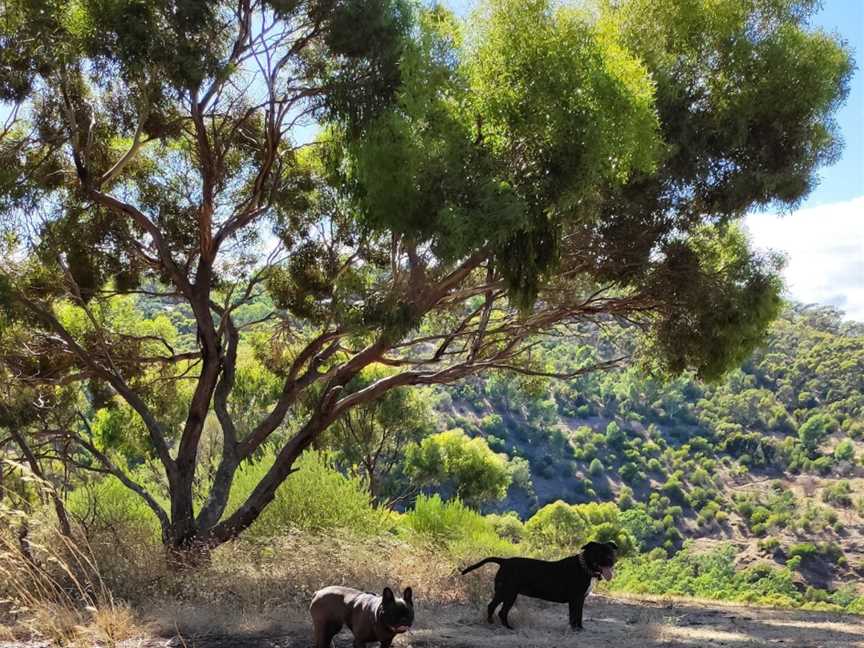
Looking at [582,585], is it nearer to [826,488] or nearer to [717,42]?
[717,42]

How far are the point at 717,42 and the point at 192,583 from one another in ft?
24.7

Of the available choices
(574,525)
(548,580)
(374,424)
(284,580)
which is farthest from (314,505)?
(574,525)

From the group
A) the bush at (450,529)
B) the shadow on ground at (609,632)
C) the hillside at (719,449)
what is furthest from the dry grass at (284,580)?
the hillside at (719,449)

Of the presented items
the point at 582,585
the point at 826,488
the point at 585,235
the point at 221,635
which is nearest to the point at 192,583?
the point at 221,635

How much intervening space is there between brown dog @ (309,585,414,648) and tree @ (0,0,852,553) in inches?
133

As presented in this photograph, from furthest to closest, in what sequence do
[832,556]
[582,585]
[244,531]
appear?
[832,556] < [244,531] < [582,585]

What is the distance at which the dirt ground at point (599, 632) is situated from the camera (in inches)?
238


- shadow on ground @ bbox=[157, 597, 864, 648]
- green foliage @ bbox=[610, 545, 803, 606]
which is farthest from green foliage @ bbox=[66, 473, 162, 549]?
green foliage @ bbox=[610, 545, 803, 606]

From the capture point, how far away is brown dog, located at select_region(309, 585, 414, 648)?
15.5 feet

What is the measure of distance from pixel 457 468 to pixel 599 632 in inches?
764

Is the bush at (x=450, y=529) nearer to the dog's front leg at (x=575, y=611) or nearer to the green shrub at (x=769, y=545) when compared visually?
the dog's front leg at (x=575, y=611)

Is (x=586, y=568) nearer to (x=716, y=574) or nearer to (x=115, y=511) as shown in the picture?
(x=115, y=511)

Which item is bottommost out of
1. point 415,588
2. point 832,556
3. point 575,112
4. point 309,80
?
point 832,556

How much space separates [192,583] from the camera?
8031 mm
